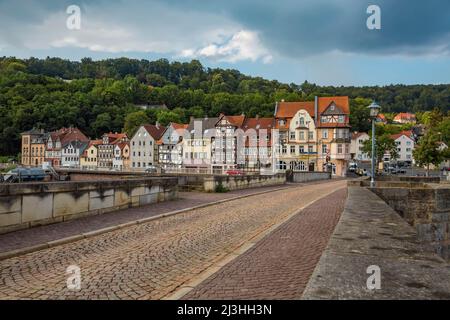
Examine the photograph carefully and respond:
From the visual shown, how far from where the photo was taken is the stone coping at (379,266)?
3.84 metres

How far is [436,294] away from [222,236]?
636 centimetres

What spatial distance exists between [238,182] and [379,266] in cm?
2302

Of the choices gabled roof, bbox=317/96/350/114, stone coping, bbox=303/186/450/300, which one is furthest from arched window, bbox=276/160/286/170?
stone coping, bbox=303/186/450/300

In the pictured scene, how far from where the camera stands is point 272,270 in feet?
19.6

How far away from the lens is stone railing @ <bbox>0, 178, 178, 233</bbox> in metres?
9.59

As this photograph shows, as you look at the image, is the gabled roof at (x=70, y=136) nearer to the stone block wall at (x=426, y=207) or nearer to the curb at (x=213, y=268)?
the stone block wall at (x=426, y=207)

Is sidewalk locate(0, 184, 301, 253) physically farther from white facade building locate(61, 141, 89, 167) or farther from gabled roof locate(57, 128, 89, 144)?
gabled roof locate(57, 128, 89, 144)

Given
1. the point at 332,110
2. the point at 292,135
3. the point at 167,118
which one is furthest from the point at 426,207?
the point at 167,118

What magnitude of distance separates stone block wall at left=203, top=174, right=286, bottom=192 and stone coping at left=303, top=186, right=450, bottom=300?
1654 centimetres

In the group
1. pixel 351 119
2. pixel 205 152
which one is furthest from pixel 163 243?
pixel 351 119

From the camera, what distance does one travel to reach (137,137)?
335 feet

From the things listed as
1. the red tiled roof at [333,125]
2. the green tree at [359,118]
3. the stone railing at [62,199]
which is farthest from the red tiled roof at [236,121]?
the stone railing at [62,199]
